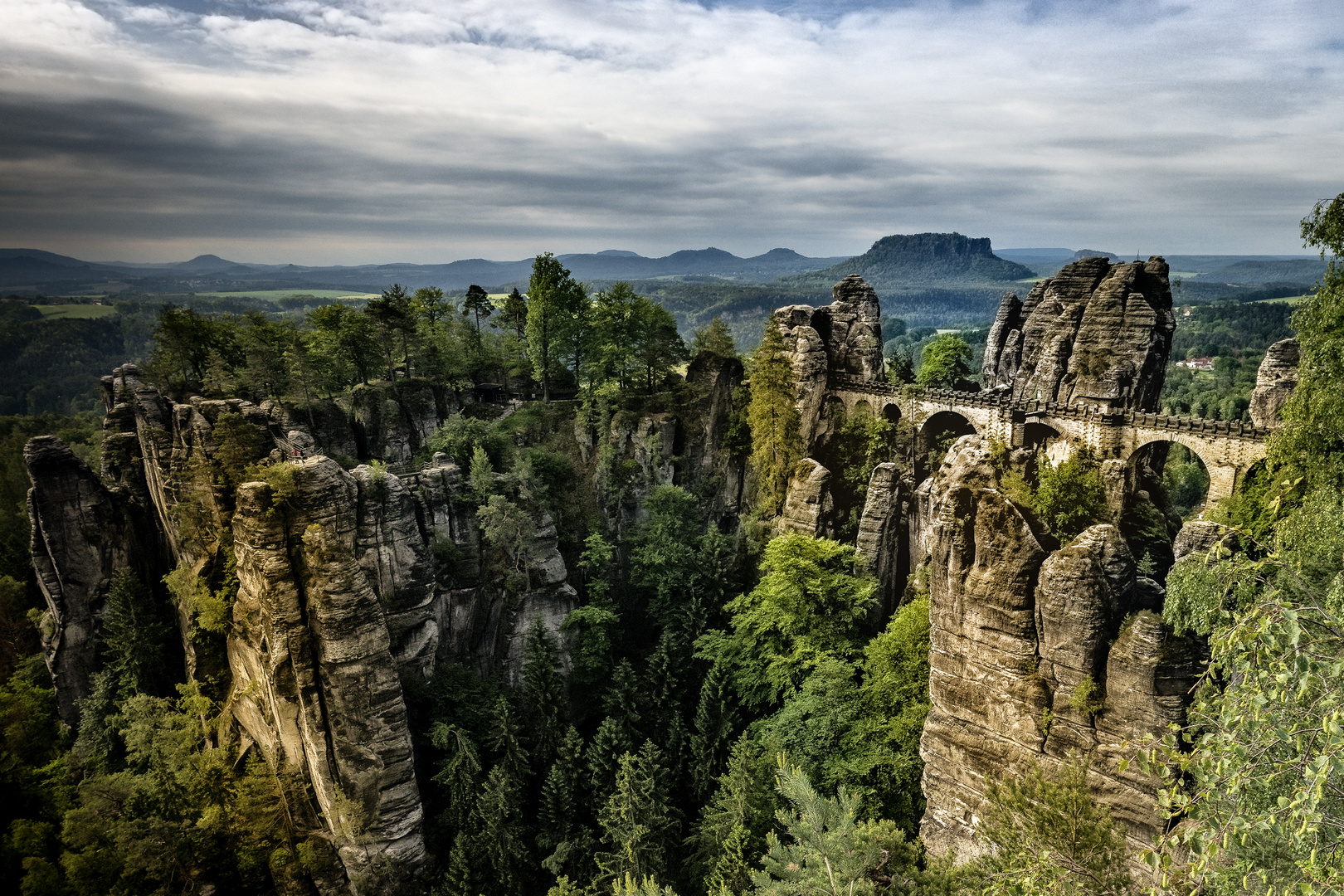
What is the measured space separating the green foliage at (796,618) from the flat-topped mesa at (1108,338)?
16032mm

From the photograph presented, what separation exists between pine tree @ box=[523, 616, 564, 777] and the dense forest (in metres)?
0.13

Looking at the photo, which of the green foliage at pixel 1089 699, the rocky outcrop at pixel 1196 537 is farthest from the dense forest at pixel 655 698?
the green foliage at pixel 1089 699

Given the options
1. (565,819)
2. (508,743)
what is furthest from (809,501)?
(565,819)

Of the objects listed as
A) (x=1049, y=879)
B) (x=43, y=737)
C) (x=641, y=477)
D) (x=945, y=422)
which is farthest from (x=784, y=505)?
(x=43, y=737)

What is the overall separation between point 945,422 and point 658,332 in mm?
18405

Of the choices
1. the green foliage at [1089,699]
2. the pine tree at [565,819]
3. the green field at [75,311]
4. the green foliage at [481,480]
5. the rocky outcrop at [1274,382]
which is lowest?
the pine tree at [565,819]

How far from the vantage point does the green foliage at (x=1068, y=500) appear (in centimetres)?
2644

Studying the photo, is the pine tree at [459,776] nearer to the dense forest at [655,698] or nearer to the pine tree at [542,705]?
the dense forest at [655,698]

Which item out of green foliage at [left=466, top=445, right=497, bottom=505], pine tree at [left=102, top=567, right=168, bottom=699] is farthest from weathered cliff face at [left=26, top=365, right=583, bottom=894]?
pine tree at [left=102, top=567, right=168, bottom=699]

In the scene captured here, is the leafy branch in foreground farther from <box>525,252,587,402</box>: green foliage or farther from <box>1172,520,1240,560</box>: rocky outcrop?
<box>525,252,587,402</box>: green foliage

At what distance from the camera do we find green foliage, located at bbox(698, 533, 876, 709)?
26453 millimetres

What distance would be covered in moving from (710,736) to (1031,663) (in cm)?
1489

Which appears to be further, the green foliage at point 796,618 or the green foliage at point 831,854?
the green foliage at point 796,618

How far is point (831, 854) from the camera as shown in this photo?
15.2 metres
